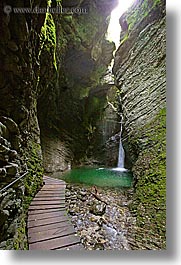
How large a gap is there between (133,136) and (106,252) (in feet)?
6.42

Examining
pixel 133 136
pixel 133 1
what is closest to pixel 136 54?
pixel 133 136

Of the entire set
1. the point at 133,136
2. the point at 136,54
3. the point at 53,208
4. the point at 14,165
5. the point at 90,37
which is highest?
the point at 90,37

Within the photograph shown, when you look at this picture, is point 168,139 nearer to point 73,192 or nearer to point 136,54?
point 73,192

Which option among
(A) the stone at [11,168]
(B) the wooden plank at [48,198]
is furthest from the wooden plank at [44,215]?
(A) the stone at [11,168]

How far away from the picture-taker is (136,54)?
137 inches

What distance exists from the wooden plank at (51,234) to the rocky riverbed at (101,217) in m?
0.09

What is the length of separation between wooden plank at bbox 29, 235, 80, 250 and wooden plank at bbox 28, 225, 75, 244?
0.05m

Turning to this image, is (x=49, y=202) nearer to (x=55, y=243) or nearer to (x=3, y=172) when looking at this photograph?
(x=55, y=243)

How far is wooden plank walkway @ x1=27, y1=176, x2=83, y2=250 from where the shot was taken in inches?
65.6

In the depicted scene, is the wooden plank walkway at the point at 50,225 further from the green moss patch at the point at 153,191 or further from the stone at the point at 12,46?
the stone at the point at 12,46

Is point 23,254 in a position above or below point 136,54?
below

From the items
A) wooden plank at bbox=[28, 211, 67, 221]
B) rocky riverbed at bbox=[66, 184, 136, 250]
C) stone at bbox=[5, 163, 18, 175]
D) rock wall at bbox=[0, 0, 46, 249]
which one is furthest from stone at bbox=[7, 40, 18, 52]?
rocky riverbed at bbox=[66, 184, 136, 250]

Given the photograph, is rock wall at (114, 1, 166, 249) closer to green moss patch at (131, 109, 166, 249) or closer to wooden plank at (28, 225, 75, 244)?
green moss patch at (131, 109, 166, 249)

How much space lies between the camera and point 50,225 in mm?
1999
